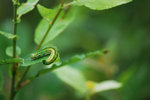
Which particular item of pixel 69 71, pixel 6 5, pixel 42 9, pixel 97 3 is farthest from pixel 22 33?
pixel 6 5

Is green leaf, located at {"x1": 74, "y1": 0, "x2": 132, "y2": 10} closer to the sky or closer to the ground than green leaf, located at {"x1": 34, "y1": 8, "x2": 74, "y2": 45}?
closer to the sky

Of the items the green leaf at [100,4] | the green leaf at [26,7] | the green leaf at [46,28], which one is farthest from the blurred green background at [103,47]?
the green leaf at [100,4]

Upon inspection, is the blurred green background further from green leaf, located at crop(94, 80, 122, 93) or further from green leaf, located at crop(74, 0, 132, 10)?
green leaf, located at crop(74, 0, 132, 10)

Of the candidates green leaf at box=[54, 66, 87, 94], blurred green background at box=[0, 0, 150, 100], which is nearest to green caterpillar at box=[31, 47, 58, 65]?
blurred green background at box=[0, 0, 150, 100]

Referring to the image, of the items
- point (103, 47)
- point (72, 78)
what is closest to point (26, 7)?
point (72, 78)

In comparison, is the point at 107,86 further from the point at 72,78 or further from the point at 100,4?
the point at 100,4
